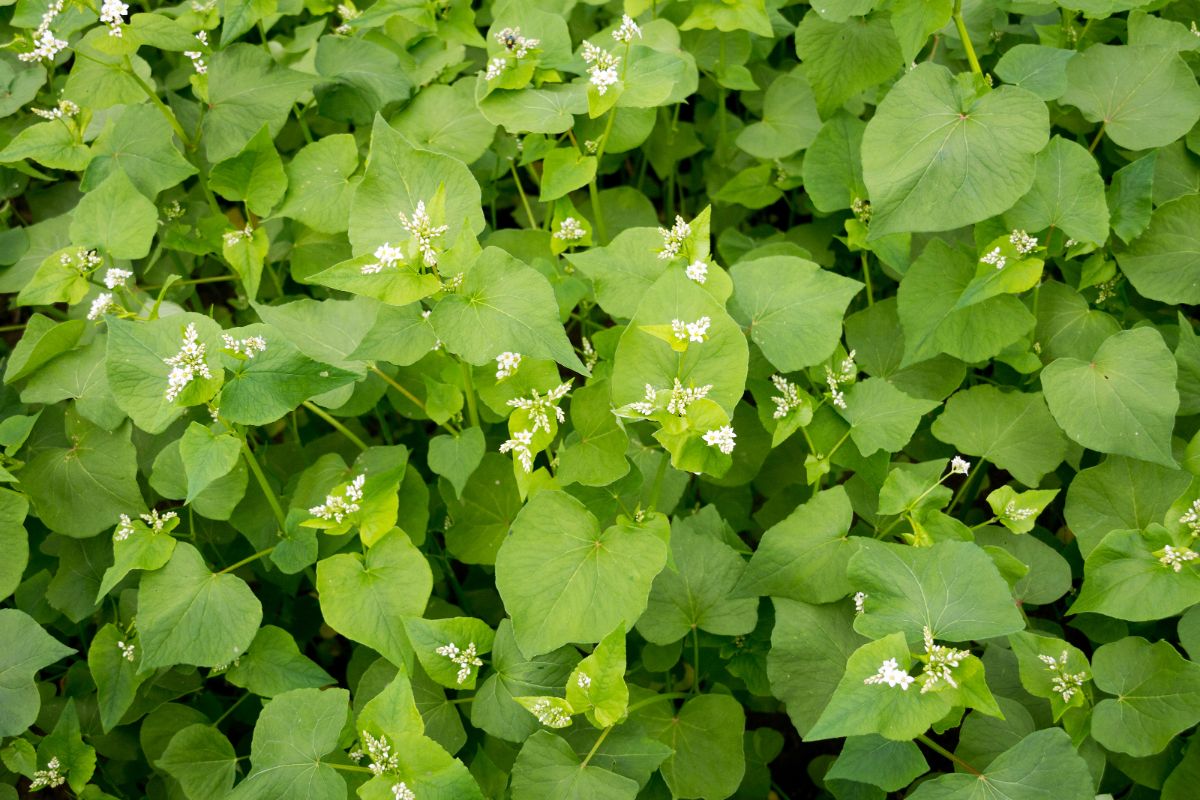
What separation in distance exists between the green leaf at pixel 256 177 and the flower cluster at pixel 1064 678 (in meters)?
2.66

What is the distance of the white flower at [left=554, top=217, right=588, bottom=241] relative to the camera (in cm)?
289

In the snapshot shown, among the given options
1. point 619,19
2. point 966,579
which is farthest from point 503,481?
point 619,19

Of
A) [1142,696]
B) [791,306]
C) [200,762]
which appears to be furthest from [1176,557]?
[200,762]

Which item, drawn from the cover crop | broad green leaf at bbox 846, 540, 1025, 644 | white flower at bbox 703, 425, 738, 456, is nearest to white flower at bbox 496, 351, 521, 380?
the cover crop

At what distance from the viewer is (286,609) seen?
10.3 ft

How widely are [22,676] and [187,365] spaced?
99 cm

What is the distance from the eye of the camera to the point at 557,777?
7.22 ft

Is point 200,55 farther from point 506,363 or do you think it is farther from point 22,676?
point 22,676

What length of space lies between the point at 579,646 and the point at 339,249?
158 cm

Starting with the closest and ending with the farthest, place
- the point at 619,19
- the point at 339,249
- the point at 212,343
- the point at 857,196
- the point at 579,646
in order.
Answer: the point at 212,343 < the point at 579,646 < the point at 857,196 < the point at 339,249 < the point at 619,19

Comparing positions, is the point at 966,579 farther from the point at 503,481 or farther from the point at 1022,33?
the point at 1022,33

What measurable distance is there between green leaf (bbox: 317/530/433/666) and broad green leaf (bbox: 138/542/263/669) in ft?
0.79

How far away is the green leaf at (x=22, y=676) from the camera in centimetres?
248

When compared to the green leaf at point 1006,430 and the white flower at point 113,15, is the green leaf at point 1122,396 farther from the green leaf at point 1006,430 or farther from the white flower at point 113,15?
the white flower at point 113,15
